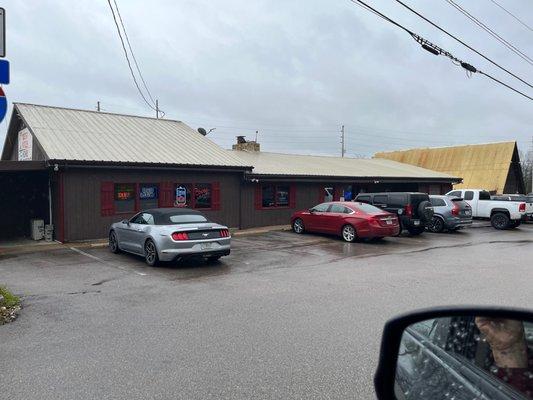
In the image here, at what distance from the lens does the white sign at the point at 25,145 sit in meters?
19.0

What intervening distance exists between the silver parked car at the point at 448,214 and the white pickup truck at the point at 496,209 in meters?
2.37

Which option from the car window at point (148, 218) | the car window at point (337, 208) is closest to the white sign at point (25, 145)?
the car window at point (148, 218)

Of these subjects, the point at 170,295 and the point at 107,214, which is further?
the point at 107,214

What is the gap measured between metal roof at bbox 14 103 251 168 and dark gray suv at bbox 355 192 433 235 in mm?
6602

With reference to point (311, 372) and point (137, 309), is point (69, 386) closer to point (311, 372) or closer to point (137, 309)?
point (311, 372)

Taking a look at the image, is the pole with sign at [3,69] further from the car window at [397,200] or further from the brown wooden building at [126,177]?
the car window at [397,200]

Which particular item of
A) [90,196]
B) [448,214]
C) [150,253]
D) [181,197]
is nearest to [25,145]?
[90,196]

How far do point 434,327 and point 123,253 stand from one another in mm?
13084

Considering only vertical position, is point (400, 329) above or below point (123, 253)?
above

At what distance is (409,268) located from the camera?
11648 millimetres

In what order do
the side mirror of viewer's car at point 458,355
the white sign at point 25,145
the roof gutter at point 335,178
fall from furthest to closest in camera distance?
the roof gutter at point 335,178
the white sign at point 25,145
the side mirror of viewer's car at point 458,355

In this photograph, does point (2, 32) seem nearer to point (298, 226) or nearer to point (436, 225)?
point (298, 226)

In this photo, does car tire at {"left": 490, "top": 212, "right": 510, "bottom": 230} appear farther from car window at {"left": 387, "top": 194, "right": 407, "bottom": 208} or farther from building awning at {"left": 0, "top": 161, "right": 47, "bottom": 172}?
building awning at {"left": 0, "top": 161, "right": 47, "bottom": 172}

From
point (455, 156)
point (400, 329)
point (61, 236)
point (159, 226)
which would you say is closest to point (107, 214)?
point (61, 236)
